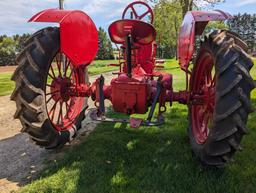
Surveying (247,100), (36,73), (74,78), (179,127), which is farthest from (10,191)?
(179,127)

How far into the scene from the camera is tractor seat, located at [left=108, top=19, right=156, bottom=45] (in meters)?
3.72

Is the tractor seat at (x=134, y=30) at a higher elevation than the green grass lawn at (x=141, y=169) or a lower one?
higher

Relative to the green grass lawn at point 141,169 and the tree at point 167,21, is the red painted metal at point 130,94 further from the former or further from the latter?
the tree at point 167,21

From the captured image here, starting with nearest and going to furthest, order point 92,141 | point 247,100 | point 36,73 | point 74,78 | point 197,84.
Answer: point 247,100 → point 36,73 → point 197,84 → point 92,141 → point 74,78

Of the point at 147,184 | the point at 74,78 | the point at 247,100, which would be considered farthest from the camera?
the point at 74,78

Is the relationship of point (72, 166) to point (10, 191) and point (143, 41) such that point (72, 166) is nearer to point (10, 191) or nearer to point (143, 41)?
point (10, 191)

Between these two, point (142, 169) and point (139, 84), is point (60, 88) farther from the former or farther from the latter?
point (142, 169)

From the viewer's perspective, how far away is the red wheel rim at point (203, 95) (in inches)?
143

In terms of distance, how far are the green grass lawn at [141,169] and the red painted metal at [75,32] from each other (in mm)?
1253

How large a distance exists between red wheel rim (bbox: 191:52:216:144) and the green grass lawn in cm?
30

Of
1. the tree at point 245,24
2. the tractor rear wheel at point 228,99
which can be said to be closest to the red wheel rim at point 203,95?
the tractor rear wheel at point 228,99

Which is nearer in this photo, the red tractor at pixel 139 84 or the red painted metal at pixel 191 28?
the red tractor at pixel 139 84

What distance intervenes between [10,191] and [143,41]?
239cm

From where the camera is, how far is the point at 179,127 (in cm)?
505
